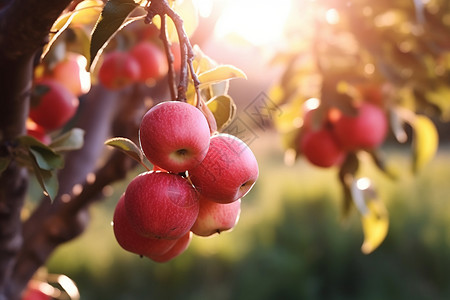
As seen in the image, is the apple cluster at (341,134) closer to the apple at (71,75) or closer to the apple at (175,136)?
the apple at (71,75)

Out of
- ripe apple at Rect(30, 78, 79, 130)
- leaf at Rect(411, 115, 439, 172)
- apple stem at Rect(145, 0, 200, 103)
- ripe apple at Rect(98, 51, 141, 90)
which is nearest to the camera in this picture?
apple stem at Rect(145, 0, 200, 103)

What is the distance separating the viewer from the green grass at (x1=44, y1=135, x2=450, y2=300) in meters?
1.85

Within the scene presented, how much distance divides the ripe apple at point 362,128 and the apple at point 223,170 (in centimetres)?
46

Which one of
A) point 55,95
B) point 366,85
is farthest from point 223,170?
point 366,85

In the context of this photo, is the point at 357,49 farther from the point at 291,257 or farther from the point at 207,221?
the point at 291,257

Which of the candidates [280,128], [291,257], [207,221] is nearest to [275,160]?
[291,257]

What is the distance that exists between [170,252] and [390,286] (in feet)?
5.35

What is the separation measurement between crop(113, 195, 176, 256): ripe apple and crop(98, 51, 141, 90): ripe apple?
420 mm

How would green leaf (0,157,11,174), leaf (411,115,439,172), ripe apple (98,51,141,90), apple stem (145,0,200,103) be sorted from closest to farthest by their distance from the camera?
apple stem (145,0,200,103)
green leaf (0,157,11,174)
ripe apple (98,51,141,90)
leaf (411,115,439,172)

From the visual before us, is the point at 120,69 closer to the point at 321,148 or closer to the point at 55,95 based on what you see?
the point at 55,95

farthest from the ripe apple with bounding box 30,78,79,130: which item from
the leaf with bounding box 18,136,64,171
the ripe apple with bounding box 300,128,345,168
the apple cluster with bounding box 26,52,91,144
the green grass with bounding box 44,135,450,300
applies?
the green grass with bounding box 44,135,450,300

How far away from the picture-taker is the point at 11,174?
0.54 meters

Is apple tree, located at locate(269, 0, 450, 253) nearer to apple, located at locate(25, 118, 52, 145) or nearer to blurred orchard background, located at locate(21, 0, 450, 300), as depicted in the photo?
blurred orchard background, located at locate(21, 0, 450, 300)

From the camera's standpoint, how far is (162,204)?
339mm
